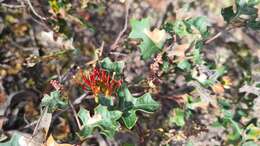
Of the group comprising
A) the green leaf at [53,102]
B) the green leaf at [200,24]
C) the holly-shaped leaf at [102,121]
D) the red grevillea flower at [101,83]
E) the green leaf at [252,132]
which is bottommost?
the green leaf at [252,132]

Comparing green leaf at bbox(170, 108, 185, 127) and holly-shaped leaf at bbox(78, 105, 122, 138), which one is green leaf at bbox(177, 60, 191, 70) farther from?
holly-shaped leaf at bbox(78, 105, 122, 138)

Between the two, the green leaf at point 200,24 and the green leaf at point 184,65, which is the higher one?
the green leaf at point 200,24

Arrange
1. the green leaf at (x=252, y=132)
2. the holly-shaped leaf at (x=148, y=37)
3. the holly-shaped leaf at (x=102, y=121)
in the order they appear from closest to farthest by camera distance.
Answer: the holly-shaped leaf at (x=102, y=121) → the holly-shaped leaf at (x=148, y=37) → the green leaf at (x=252, y=132)

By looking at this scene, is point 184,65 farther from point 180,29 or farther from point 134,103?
point 134,103

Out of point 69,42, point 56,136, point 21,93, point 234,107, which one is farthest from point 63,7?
point 234,107

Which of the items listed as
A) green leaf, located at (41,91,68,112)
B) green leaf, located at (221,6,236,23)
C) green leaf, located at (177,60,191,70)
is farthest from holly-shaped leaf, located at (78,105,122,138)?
green leaf, located at (221,6,236,23)

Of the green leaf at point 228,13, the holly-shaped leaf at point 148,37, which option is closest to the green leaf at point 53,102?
the holly-shaped leaf at point 148,37

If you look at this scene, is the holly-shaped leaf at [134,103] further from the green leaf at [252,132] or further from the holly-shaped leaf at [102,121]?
the green leaf at [252,132]
